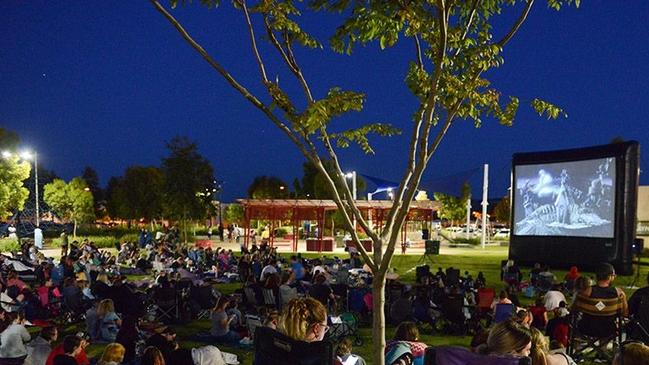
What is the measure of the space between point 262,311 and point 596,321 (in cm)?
541

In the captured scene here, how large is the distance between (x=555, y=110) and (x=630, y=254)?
67.6ft

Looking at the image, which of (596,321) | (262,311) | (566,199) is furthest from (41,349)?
(566,199)

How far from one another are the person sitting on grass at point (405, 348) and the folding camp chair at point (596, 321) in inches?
149

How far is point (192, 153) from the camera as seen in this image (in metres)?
34.5

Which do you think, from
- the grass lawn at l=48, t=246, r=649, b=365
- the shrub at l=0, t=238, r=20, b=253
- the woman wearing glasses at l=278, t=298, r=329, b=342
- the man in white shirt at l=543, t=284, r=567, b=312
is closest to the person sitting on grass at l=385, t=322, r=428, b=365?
the woman wearing glasses at l=278, t=298, r=329, b=342

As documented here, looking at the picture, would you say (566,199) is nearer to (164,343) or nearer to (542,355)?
(164,343)

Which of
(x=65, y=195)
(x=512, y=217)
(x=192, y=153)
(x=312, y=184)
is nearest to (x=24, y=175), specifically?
(x=192, y=153)

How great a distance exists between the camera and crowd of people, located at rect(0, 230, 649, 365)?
16.7 ft

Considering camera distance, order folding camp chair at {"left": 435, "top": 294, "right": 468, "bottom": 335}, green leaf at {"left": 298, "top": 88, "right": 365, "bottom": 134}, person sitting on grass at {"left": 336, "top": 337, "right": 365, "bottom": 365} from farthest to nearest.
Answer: folding camp chair at {"left": 435, "top": 294, "right": 468, "bottom": 335} < person sitting on grass at {"left": 336, "top": 337, "right": 365, "bottom": 365} < green leaf at {"left": 298, "top": 88, "right": 365, "bottom": 134}

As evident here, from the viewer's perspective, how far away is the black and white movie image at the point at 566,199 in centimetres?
2342

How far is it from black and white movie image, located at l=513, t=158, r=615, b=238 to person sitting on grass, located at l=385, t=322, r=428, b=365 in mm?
19995

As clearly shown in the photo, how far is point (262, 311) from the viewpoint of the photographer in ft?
34.2

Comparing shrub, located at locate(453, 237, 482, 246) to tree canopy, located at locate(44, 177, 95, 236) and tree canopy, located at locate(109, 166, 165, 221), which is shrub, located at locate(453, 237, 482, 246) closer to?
tree canopy, located at locate(109, 166, 165, 221)

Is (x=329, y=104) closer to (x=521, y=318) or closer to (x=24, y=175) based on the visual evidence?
(x=521, y=318)
